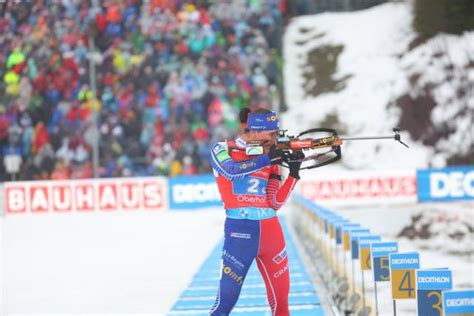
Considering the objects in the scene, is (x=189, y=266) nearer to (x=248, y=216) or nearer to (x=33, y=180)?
(x=248, y=216)

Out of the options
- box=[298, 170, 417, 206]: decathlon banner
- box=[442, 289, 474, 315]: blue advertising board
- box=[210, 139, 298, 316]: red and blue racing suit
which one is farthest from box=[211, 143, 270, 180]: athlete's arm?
box=[298, 170, 417, 206]: decathlon banner

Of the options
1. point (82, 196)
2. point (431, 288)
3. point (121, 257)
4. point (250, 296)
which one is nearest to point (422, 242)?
point (121, 257)

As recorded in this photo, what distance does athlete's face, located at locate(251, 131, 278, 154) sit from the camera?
5695 mm

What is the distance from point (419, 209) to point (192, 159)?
23.3ft

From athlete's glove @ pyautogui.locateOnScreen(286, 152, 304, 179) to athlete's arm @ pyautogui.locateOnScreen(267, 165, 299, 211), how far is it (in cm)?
4

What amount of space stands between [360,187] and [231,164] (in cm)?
1785

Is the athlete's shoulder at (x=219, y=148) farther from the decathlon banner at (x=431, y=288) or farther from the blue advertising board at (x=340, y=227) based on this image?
the blue advertising board at (x=340, y=227)

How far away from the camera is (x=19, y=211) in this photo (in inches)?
952

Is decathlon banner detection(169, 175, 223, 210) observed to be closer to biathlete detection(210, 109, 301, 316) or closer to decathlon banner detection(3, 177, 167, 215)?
decathlon banner detection(3, 177, 167, 215)

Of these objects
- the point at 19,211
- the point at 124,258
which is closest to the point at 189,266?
the point at 124,258

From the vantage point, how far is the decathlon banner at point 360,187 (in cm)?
2303

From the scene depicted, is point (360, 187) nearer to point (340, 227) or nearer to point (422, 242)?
point (422, 242)

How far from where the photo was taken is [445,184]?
22.9 m

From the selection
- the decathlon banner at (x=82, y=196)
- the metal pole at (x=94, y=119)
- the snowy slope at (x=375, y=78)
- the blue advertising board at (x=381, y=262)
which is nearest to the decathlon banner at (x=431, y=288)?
the blue advertising board at (x=381, y=262)
